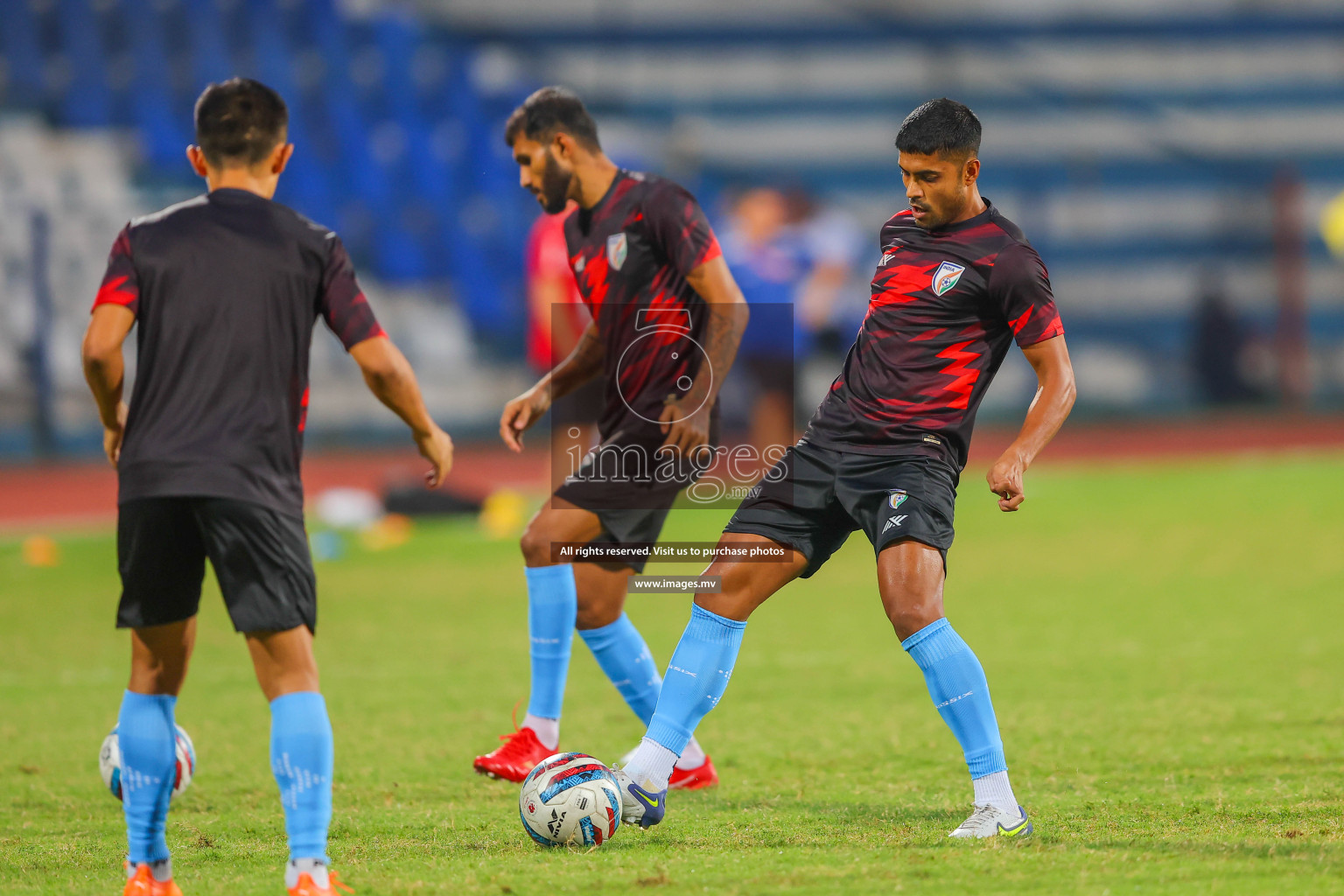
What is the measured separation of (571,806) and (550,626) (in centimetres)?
102

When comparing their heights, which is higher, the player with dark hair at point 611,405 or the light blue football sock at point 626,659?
the player with dark hair at point 611,405

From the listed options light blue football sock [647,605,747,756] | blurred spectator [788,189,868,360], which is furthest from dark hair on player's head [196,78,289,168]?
blurred spectator [788,189,868,360]

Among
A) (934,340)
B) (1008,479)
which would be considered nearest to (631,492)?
(934,340)

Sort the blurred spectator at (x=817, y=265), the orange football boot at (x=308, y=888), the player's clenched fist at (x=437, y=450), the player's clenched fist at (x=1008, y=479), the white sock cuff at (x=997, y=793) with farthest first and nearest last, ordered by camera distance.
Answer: the blurred spectator at (x=817, y=265)
the white sock cuff at (x=997, y=793)
the player's clenched fist at (x=1008, y=479)
the player's clenched fist at (x=437, y=450)
the orange football boot at (x=308, y=888)

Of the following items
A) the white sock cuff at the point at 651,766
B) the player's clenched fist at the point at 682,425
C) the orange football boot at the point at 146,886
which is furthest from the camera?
the player's clenched fist at the point at 682,425

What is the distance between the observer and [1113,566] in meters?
9.59

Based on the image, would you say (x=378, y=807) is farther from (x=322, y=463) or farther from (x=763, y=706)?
(x=322, y=463)

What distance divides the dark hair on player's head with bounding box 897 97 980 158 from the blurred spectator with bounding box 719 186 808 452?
7108 millimetres

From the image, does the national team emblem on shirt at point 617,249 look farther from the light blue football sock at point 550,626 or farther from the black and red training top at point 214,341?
the black and red training top at point 214,341

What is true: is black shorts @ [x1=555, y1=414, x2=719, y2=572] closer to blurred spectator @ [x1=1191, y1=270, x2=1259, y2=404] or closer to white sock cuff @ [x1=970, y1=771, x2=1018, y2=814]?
white sock cuff @ [x1=970, y1=771, x2=1018, y2=814]

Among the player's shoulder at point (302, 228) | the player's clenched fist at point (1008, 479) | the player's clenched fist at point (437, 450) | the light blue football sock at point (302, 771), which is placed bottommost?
the light blue football sock at point (302, 771)

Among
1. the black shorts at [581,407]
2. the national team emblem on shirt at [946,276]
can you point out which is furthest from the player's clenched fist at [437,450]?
the black shorts at [581,407]

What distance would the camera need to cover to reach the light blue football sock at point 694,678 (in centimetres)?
414

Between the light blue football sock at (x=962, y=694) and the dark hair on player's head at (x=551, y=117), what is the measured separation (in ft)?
6.74
